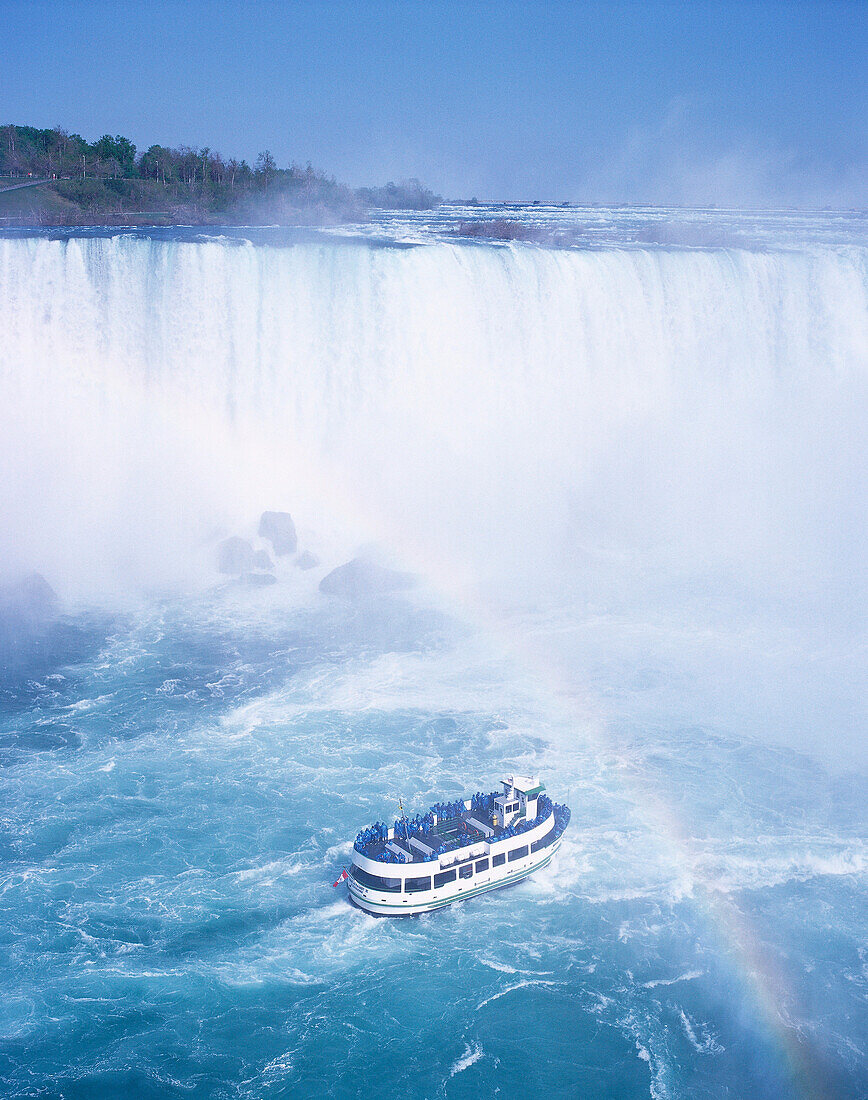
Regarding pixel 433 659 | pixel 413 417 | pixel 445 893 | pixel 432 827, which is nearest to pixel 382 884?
pixel 445 893

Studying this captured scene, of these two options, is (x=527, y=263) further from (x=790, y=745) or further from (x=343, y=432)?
(x=790, y=745)

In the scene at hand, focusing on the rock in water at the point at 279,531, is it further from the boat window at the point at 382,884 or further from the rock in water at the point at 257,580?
the boat window at the point at 382,884

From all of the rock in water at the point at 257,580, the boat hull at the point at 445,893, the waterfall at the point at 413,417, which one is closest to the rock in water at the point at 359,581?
the rock in water at the point at 257,580

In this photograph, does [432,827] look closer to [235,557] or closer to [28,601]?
[28,601]

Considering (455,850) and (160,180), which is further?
(160,180)

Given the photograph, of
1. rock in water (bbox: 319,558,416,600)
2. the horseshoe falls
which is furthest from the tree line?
rock in water (bbox: 319,558,416,600)

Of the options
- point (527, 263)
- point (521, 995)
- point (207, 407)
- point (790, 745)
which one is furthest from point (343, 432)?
point (521, 995)
